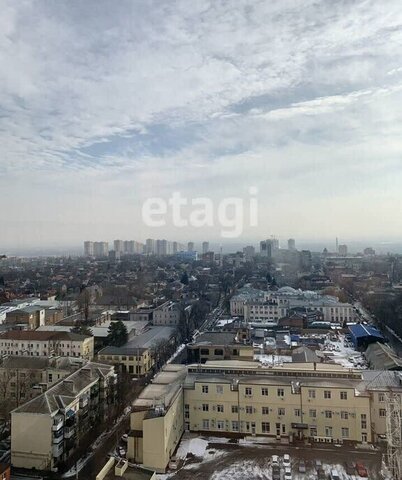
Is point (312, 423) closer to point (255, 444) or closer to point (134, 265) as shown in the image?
point (255, 444)

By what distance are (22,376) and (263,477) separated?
10.7ft

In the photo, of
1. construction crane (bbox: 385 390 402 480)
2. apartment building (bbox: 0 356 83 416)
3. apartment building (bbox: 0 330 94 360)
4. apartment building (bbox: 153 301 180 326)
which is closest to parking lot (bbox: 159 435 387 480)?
construction crane (bbox: 385 390 402 480)

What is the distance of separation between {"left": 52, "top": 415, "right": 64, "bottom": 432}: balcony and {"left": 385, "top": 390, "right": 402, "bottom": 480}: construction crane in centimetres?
272

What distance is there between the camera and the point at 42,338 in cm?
730

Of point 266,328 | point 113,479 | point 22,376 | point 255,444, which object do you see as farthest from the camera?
point 266,328

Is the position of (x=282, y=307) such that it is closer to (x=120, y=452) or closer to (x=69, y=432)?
(x=120, y=452)

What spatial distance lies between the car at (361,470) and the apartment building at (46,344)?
15.7ft

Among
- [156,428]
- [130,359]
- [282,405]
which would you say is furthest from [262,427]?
[130,359]

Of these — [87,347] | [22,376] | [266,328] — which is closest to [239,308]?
[266,328]

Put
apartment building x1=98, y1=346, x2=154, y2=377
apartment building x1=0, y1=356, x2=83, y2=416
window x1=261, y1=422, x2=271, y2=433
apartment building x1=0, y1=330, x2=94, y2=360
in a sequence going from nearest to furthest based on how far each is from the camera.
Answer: window x1=261, y1=422, x2=271, y2=433 → apartment building x1=0, y1=356, x2=83, y2=416 → apartment building x1=98, y1=346, x2=154, y2=377 → apartment building x1=0, y1=330, x2=94, y2=360

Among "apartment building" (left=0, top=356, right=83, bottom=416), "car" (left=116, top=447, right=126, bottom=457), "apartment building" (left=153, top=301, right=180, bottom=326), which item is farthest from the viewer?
"apartment building" (left=153, top=301, right=180, bottom=326)

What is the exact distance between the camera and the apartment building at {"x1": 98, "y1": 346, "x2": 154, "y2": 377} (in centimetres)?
649

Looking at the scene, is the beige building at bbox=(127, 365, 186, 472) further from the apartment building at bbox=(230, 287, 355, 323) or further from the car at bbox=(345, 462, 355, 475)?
the apartment building at bbox=(230, 287, 355, 323)

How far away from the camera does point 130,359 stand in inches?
257
